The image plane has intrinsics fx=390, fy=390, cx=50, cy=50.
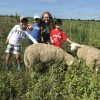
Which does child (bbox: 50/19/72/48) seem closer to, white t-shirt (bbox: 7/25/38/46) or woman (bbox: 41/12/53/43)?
woman (bbox: 41/12/53/43)

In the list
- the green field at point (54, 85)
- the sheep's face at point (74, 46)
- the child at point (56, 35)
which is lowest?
the green field at point (54, 85)

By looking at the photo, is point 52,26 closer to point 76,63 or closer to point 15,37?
point 15,37

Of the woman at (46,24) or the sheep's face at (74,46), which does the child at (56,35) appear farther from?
the sheep's face at (74,46)

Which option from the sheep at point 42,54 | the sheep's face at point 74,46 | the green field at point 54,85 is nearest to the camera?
→ the green field at point 54,85

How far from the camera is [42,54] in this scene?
998 cm

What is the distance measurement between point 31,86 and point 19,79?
0.32 metres

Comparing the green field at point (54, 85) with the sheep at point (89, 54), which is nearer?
the green field at point (54, 85)

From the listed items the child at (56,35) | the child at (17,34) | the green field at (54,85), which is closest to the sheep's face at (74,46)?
the child at (56,35)

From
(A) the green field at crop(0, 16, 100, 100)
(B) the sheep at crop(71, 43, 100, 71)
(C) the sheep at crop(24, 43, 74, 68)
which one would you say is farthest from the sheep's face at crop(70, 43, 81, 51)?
(A) the green field at crop(0, 16, 100, 100)

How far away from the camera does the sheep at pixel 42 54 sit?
32.5 feet

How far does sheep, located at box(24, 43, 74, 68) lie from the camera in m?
9.91

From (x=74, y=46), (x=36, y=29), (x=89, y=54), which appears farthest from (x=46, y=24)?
(x=89, y=54)

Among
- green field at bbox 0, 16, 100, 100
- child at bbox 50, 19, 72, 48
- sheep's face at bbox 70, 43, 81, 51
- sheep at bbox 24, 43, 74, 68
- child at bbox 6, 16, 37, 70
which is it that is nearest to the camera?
green field at bbox 0, 16, 100, 100

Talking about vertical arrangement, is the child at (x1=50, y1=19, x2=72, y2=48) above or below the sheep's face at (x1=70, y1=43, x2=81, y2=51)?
above
